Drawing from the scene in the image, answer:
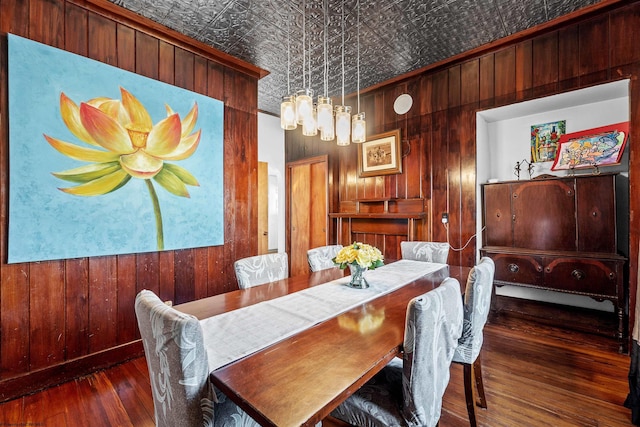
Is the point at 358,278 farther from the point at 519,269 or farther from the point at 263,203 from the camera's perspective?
the point at 263,203

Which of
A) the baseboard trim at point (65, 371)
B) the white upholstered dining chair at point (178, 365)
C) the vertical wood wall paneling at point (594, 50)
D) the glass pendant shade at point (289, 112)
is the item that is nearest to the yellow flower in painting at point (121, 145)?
the baseboard trim at point (65, 371)

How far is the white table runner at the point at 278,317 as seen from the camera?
1083mm

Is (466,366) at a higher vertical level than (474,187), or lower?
lower

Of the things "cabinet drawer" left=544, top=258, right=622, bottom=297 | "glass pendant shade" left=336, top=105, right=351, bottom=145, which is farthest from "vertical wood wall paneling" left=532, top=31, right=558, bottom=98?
"glass pendant shade" left=336, top=105, right=351, bottom=145

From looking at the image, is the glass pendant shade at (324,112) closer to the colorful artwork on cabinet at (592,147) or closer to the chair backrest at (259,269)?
the chair backrest at (259,269)

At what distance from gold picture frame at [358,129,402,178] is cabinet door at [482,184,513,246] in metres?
1.08

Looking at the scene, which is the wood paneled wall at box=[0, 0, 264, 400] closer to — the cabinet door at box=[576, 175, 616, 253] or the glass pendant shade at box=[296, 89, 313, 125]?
the glass pendant shade at box=[296, 89, 313, 125]

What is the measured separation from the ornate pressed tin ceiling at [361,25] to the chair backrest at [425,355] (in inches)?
93.7

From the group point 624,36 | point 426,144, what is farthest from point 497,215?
point 624,36

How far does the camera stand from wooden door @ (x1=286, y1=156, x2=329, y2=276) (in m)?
4.73

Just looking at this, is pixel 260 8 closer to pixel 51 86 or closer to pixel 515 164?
pixel 51 86

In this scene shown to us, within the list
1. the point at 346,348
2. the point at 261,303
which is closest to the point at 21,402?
the point at 261,303

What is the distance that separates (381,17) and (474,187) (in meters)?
1.98

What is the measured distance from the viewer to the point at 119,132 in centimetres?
233
